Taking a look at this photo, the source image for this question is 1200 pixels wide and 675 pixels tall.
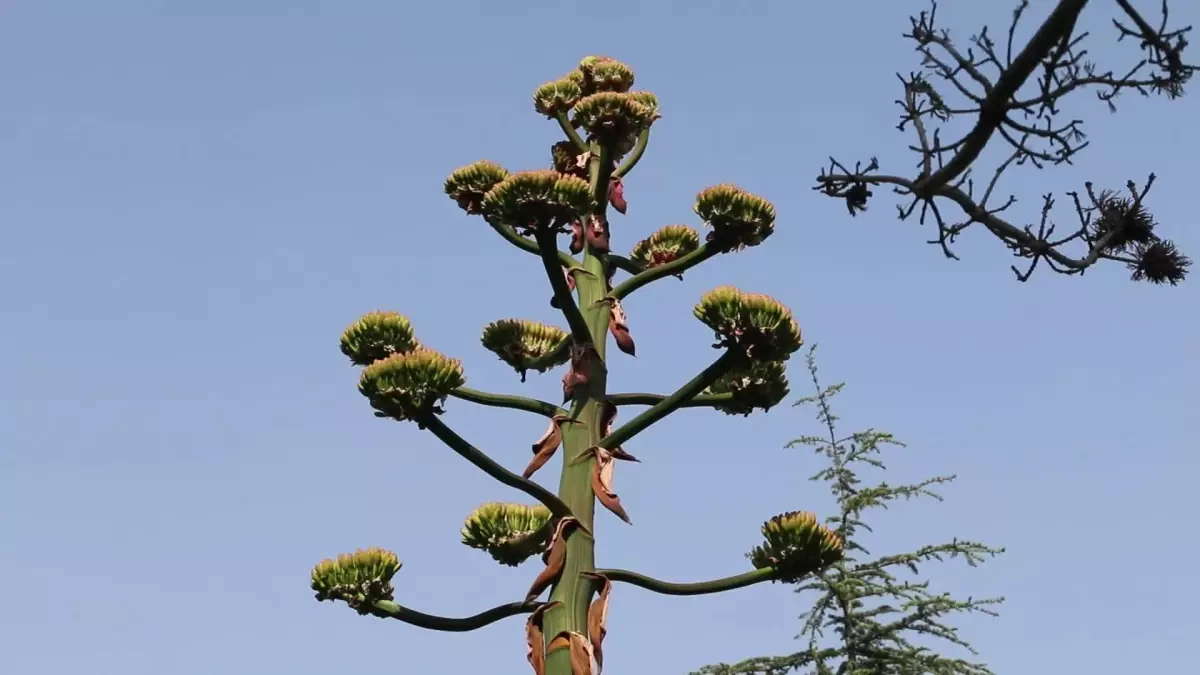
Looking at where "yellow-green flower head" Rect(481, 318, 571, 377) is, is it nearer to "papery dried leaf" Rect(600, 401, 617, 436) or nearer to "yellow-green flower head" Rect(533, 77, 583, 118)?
"papery dried leaf" Rect(600, 401, 617, 436)

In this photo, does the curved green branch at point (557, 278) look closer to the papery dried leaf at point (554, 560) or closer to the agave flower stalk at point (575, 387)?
the agave flower stalk at point (575, 387)

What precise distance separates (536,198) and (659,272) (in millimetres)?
870

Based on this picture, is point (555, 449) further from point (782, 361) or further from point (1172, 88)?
point (1172, 88)

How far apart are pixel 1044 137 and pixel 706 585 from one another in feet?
6.09

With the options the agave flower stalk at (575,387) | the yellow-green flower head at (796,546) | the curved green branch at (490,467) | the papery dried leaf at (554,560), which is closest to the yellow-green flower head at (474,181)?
the agave flower stalk at (575,387)

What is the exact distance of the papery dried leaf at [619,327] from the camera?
15.8ft

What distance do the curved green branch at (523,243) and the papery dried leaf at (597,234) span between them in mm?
113

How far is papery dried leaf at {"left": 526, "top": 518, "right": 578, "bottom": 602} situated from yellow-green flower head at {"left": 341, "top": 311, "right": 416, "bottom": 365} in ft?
3.02

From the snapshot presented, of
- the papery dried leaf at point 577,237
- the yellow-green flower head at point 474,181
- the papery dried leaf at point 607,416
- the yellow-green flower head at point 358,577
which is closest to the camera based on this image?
the yellow-green flower head at point 358,577

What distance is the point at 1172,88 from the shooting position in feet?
Result: 9.53

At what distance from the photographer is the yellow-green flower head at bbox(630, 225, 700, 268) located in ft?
17.5

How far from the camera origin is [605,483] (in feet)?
14.1

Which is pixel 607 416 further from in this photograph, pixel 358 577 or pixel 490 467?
pixel 358 577

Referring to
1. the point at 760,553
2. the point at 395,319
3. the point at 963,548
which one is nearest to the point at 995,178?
the point at 760,553
